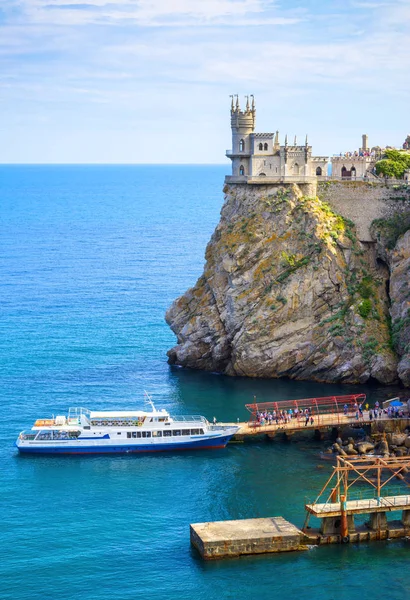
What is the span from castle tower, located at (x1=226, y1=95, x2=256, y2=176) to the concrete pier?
173 ft

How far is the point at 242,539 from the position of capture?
2817 inches

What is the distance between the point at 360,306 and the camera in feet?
361

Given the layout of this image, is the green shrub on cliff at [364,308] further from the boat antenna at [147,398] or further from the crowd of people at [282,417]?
the boat antenna at [147,398]

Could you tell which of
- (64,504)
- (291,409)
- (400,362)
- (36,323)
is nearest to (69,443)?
(64,504)

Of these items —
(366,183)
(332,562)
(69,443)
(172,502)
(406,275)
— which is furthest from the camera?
(366,183)

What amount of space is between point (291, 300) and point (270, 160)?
1664 cm

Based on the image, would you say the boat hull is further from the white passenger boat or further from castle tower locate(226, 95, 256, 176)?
castle tower locate(226, 95, 256, 176)

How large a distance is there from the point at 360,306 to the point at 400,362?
775 cm

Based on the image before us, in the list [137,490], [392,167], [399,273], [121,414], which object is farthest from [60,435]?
[392,167]

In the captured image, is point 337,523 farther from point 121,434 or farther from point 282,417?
point 121,434

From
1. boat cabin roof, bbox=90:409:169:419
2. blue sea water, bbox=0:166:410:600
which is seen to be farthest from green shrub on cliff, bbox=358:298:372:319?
boat cabin roof, bbox=90:409:169:419

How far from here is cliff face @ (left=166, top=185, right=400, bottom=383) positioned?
109 metres

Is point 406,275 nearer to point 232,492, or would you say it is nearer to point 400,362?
point 400,362

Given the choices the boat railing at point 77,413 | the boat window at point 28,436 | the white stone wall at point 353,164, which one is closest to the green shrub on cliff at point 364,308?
the white stone wall at point 353,164
